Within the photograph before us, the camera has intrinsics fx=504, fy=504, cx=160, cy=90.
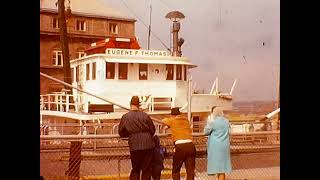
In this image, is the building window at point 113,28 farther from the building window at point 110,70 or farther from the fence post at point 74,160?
the fence post at point 74,160

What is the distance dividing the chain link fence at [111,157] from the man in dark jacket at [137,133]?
20.7 inches

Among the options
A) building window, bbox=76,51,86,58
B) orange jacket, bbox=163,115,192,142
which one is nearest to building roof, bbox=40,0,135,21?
building window, bbox=76,51,86,58

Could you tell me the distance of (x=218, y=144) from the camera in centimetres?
541

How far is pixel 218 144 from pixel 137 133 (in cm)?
90

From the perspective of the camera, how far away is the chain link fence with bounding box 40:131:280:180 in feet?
19.6

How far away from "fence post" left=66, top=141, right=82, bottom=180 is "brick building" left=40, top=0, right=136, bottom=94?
7.12 metres

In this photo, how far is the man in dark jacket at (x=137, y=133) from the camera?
5191mm

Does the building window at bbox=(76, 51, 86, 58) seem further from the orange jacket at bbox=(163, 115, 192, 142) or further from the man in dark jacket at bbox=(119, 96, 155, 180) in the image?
the man in dark jacket at bbox=(119, 96, 155, 180)

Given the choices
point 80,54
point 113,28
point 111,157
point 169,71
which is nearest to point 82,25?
point 113,28

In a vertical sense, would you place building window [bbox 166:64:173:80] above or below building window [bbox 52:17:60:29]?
below

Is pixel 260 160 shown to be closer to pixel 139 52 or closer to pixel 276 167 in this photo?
pixel 276 167

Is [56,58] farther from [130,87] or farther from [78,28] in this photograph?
[130,87]
